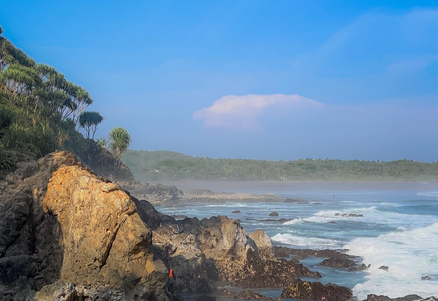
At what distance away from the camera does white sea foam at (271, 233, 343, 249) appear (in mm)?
21323

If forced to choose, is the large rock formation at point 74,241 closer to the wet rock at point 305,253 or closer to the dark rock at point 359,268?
the dark rock at point 359,268

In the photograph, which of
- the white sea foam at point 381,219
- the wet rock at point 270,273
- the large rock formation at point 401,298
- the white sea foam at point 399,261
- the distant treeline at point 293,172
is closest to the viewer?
the large rock formation at point 401,298

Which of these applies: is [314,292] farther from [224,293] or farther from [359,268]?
[359,268]

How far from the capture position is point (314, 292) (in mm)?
12555

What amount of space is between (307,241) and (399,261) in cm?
613

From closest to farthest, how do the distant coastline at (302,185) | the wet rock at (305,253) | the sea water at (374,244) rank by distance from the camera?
the sea water at (374,244), the wet rock at (305,253), the distant coastline at (302,185)

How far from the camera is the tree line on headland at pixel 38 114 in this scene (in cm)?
1334

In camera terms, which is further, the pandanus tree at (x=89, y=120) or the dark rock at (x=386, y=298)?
the pandanus tree at (x=89, y=120)

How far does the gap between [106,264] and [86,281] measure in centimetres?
47

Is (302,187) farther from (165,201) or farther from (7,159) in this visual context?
(7,159)

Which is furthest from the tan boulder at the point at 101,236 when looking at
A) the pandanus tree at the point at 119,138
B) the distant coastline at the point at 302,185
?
the distant coastline at the point at 302,185

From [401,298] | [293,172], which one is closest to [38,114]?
[401,298]

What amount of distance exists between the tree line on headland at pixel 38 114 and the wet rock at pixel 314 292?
8.48 m

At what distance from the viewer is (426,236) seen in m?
23.7
